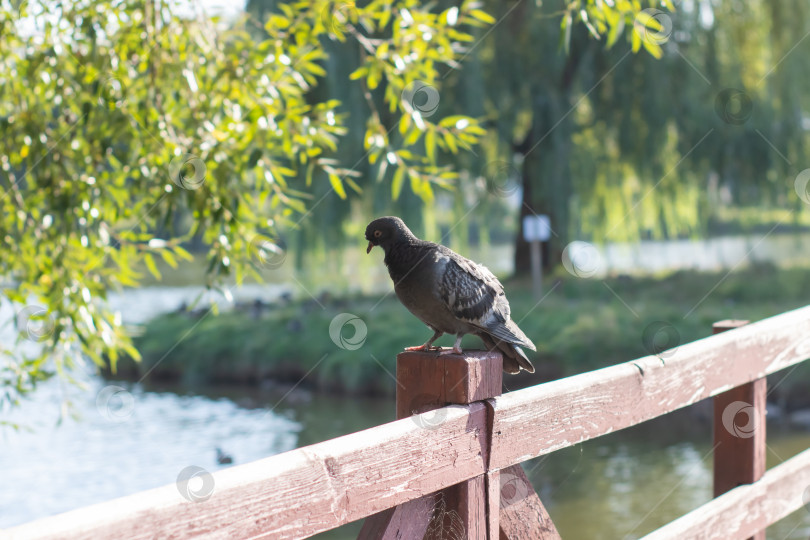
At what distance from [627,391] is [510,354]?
0.27 m

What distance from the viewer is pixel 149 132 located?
3.24 meters

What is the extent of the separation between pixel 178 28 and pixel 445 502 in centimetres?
271

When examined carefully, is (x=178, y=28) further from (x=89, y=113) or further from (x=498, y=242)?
(x=498, y=242)

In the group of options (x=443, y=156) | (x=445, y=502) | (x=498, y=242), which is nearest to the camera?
(x=445, y=502)

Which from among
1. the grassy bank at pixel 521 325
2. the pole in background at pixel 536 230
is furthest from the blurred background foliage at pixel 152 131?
the pole in background at pixel 536 230

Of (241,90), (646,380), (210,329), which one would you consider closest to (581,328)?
(210,329)

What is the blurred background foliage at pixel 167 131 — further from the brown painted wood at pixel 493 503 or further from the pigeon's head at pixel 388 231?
the brown painted wood at pixel 493 503

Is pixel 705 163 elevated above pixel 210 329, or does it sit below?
above

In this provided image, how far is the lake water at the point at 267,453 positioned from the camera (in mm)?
6703

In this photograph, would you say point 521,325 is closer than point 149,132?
No

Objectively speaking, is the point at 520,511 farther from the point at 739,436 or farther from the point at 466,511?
the point at 739,436

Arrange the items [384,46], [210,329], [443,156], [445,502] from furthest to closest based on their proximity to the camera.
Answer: [210,329] < [443,156] < [384,46] < [445,502]

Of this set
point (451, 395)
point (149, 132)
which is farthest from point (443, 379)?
point (149, 132)

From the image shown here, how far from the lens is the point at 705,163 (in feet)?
35.0
